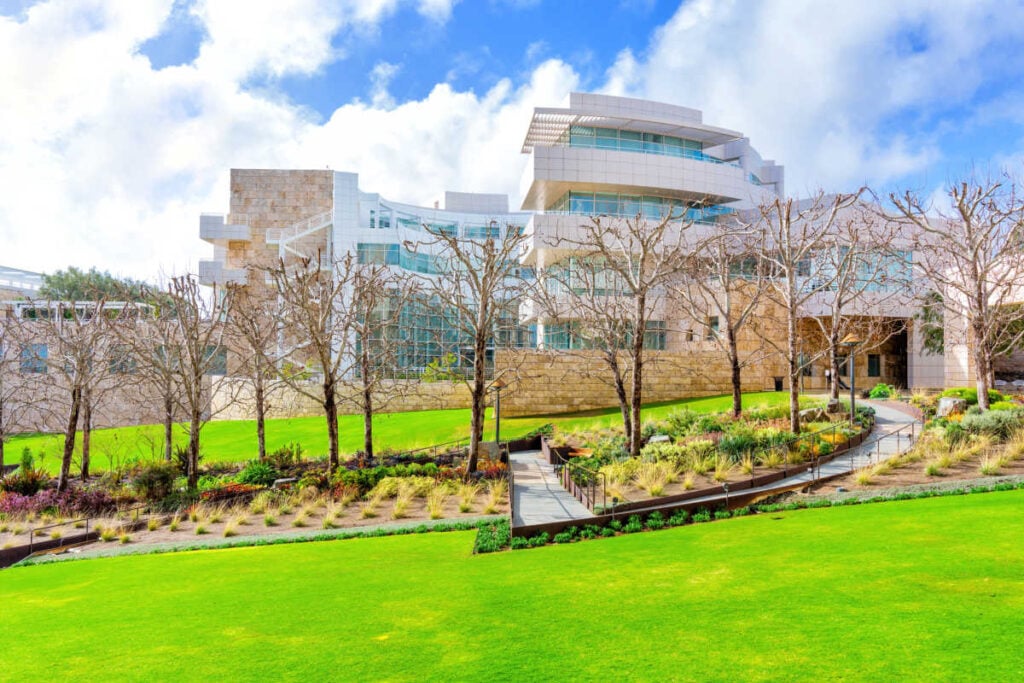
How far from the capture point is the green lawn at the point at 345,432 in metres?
33.0

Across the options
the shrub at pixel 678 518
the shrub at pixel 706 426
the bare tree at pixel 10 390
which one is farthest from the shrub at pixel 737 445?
the bare tree at pixel 10 390

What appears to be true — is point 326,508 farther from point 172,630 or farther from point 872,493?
point 872,493

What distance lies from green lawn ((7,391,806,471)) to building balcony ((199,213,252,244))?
26256 mm

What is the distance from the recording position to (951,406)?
26.2 metres

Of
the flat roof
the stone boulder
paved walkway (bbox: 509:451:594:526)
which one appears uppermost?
the flat roof

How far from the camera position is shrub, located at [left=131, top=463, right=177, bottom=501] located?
22516 millimetres

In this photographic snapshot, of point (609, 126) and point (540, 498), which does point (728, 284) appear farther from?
point (609, 126)

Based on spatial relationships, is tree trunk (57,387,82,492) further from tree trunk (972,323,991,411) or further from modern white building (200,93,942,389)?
tree trunk (972,323,991,411)

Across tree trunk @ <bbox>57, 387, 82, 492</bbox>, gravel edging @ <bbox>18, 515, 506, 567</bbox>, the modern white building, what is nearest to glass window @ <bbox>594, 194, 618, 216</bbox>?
the modern white building

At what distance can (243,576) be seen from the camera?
11945 mm

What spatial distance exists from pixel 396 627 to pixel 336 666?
49.0 inches

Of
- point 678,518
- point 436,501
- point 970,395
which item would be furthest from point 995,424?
point 436,501

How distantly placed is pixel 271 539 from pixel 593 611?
10281mm

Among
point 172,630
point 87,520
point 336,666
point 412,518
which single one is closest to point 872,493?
point 412,518
